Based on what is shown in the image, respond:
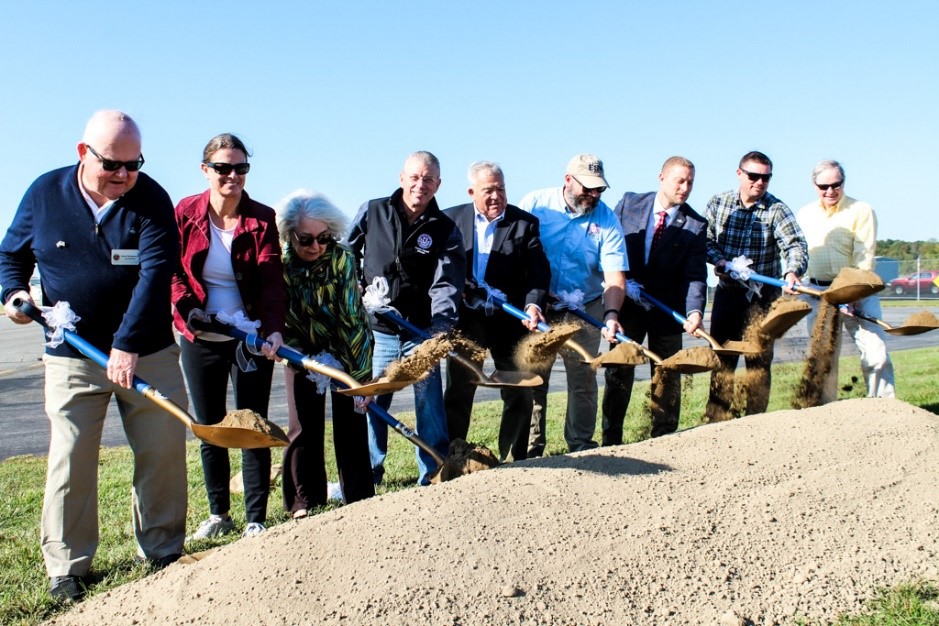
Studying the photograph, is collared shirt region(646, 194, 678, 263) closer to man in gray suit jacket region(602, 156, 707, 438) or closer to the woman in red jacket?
man in gray suit jacket region(602, 156, 707, 438)

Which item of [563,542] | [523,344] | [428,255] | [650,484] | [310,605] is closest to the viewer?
[310,605]

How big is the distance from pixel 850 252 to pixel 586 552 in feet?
13.8

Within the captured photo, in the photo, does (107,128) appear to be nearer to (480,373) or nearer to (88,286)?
(88,286)

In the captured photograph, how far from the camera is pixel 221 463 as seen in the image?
458 cm

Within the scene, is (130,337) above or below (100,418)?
above

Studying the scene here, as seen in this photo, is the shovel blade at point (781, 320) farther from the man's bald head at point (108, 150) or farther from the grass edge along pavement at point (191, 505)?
the man's bald head at point (108, 150)

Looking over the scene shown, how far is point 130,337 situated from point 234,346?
0.79 m

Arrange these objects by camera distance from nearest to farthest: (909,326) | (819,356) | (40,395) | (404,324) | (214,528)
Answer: (214,528), (404,324), (909,326), (819,356), (40,395)

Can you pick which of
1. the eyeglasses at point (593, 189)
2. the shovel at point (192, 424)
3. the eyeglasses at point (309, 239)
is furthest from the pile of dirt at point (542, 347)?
the shovel at point (192, 424)

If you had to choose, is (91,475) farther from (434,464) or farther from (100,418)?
(434,464)

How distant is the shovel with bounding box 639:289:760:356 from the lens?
577cm

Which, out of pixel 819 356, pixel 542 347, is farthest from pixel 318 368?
pixel 819 356

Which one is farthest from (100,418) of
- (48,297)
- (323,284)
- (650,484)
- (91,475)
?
(650,484)

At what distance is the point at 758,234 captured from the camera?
6336mm
